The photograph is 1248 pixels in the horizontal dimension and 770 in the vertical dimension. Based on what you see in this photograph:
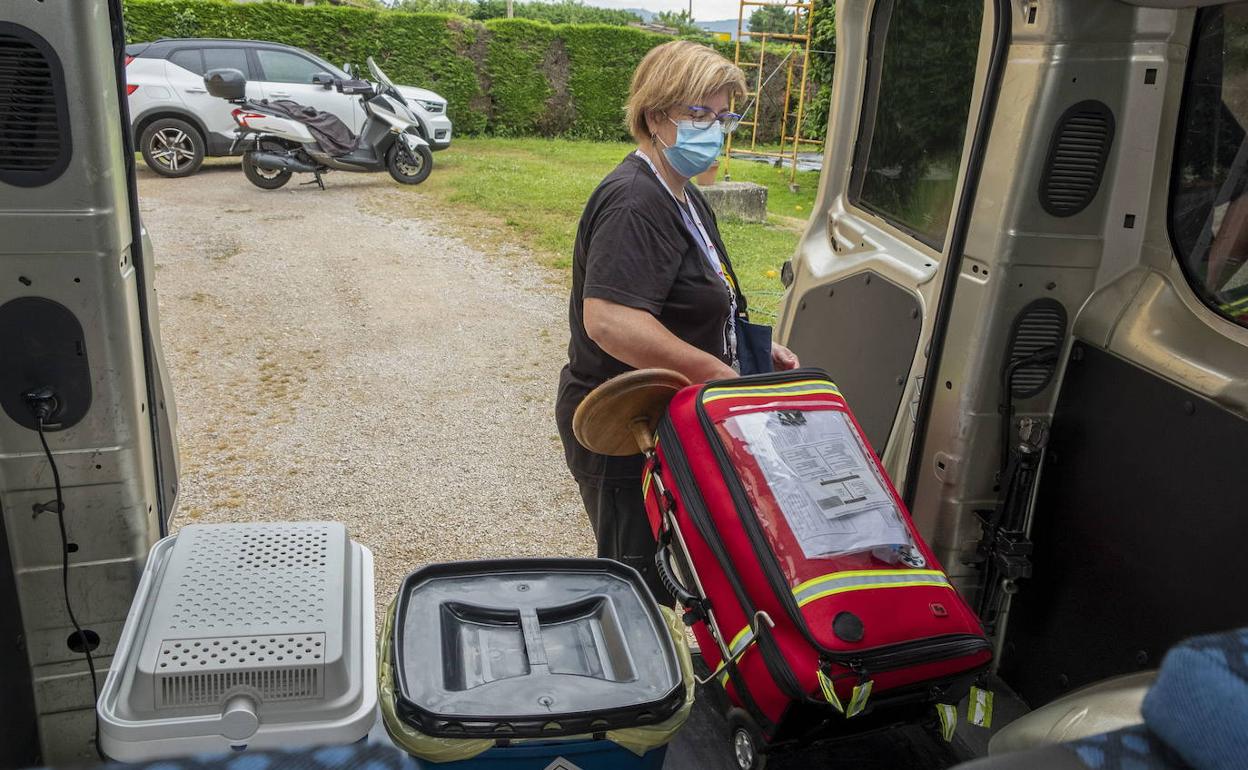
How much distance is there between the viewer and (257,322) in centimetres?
751

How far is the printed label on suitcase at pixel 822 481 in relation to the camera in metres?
2.12

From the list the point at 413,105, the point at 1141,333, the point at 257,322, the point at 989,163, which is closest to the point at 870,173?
the point at 989,163

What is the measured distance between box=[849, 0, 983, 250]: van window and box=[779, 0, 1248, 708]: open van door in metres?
0.01

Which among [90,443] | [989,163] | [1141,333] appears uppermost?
[989,163]

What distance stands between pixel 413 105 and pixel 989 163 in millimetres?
12071

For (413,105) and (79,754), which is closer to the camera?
(79,754)

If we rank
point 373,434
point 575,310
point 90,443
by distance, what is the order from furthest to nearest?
point 373,434, point 575,310, point 90,443

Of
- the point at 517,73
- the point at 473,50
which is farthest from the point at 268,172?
the point at 517,73

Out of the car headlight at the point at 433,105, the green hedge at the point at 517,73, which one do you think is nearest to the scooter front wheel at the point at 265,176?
the car headlight at the point at 433,105

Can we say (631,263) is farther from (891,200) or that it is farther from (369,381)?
(369,381)

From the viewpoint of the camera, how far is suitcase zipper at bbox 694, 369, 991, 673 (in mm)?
2016

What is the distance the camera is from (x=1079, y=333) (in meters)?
2.61

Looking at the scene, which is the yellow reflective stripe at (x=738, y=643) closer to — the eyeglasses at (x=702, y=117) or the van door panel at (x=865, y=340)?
the van door panel at (x=865, y=340)

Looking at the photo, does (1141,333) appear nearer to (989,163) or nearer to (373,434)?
(989,163)
